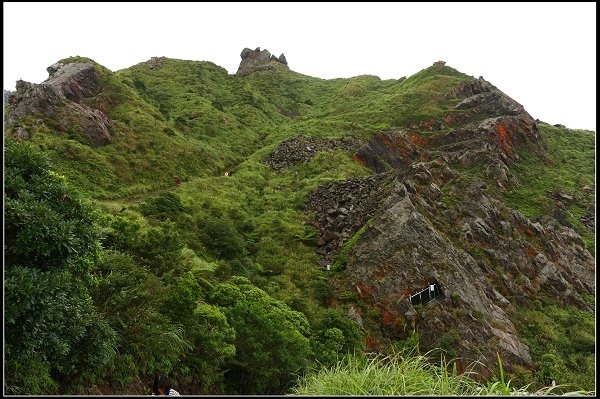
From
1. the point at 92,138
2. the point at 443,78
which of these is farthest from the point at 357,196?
the point at 443,78

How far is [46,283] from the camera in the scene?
7660mm

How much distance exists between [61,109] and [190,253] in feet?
81.2

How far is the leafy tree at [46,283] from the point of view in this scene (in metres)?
7.51

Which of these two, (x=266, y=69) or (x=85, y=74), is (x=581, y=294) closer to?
(x=85, y=74)

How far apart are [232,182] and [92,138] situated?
11781 millimetres

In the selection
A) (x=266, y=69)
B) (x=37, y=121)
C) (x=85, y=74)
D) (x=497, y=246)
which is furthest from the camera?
(x=266, y=69)

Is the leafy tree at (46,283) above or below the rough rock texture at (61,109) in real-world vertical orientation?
below

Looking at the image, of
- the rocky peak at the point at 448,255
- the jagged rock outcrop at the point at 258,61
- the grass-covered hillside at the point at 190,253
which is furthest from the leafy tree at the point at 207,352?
the jagged rock outcrop at the point at 258,61

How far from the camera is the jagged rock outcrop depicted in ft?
379

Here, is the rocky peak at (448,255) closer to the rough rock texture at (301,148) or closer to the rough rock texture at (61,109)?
the rough rock texture at (301,148)

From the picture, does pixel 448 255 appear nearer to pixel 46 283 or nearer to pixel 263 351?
pixel 263 351

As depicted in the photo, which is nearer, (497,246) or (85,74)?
(497,246)

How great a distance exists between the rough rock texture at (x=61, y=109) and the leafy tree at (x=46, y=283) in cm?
2716

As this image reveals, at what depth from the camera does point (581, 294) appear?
2714cm
